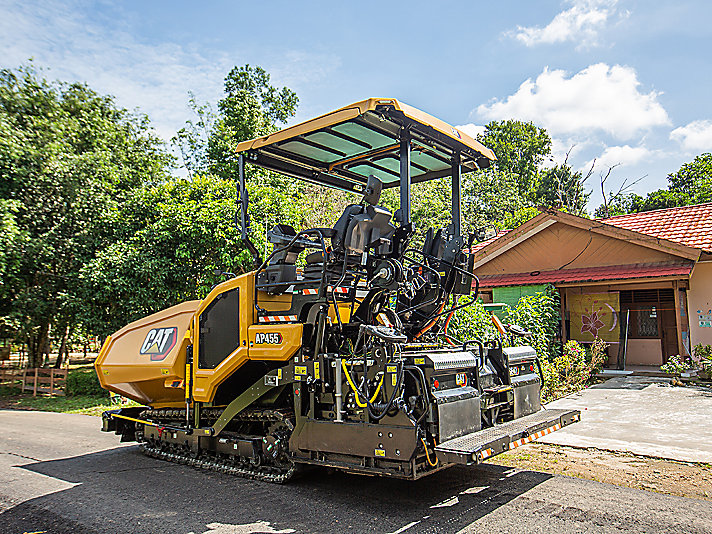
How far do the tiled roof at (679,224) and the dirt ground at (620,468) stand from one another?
793cm

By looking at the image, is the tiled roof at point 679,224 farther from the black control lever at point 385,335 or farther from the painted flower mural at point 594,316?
the black control lever at point 385,335

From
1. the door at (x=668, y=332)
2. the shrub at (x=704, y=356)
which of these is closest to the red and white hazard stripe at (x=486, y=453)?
the shrub at (x=704, y=356)

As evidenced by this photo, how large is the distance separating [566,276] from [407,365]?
10408 millimetres

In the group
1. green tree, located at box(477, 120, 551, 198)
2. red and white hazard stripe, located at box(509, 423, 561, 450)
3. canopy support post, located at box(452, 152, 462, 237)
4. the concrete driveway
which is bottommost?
the concrete driveway

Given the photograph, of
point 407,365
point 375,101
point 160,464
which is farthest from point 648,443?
point 160,464

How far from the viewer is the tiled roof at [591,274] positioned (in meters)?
12.6

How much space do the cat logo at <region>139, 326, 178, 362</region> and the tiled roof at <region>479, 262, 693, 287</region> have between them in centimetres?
1006

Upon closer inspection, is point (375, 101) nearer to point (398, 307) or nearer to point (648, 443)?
point (398, 307)

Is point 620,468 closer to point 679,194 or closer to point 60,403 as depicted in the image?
point 60,403

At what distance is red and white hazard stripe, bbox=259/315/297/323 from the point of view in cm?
575

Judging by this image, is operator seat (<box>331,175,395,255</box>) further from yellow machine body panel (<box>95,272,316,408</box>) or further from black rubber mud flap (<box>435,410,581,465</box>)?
black rubber mud flap (<box>435,410,581,465</box>)

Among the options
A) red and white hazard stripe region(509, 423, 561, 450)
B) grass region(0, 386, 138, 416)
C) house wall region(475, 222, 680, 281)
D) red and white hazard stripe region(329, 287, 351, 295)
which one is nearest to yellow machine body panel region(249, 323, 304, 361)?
red and white hazard stripe region(329, 287, 351, 295)

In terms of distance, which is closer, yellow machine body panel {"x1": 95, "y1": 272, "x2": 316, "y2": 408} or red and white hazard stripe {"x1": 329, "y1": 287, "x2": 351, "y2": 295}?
red and white hazard stripe {"x1": 329, "y1": 287, "x2": 351, "y2": 295}

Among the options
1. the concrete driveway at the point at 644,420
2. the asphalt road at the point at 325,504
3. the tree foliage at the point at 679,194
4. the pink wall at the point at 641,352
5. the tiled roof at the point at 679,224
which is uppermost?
the tree foliage at the point at 679,194
